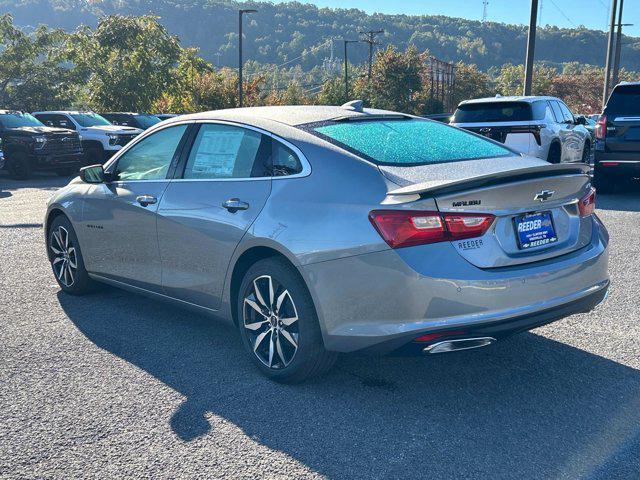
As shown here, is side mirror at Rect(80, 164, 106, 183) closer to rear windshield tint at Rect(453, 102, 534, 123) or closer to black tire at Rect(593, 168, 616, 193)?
rear windshield tint at Rect(453, 102, 534, 123)

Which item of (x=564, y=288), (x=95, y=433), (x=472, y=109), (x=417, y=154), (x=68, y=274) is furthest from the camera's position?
(x=472, y=109)

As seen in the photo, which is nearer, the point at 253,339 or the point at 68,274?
the point at 253,339

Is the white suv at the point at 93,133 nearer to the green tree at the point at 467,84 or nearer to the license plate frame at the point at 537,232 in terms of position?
the license plate frame at the point at 537,232

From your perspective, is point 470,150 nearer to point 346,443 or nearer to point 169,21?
point 346,443

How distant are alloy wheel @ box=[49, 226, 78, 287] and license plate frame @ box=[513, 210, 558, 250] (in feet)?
12.6

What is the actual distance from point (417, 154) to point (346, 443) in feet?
5.72

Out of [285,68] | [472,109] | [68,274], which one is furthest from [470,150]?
[285,68]

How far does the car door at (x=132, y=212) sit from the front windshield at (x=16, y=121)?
1496cm

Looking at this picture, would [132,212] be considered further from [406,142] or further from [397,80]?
[397,80]

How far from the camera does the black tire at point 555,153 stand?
13.9 m

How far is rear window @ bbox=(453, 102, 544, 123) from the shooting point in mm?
13398

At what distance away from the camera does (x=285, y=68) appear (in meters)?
127

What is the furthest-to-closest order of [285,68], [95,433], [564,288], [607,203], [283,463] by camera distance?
1. [285,68]
2. [607,203]
3. [564,288]
4. [95,433]
5. [283,463]

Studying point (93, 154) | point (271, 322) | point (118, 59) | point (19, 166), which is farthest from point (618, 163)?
point (118, 59)
